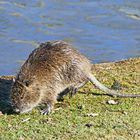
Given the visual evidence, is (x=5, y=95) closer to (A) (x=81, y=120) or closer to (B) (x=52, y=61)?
(B) (x=52, y=61)

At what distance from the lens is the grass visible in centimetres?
752

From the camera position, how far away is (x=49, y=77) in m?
8.61

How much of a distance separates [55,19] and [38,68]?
7505mm

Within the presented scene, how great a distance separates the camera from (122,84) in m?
9.45

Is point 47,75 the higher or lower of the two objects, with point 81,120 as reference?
higher

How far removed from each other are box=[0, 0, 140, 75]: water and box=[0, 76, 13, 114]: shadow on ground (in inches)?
111

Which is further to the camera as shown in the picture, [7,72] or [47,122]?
[7,72]

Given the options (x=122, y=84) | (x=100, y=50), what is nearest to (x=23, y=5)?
(x=100, y=50)

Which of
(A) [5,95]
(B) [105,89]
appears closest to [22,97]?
(A) [5,95]

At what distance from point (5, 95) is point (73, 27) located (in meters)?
6.72

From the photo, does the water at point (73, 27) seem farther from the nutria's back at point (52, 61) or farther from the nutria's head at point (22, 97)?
the nutria's head at point (22, 97)

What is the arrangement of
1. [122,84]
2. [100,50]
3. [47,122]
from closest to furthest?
[47,122] → [122,84] → [100,50]

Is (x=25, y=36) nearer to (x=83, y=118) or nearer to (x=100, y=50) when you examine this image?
(x=100, y=50)

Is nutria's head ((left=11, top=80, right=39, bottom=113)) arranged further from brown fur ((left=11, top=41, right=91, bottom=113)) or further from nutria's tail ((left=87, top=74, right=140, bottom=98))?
nutria's tail ((left=87, top=74, right=140, bottom=98))
